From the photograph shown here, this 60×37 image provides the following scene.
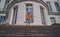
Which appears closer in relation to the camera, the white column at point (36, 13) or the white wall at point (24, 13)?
the white wall at point (24, 13)

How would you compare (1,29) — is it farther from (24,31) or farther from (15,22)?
(15,22)

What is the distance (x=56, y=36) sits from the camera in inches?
590

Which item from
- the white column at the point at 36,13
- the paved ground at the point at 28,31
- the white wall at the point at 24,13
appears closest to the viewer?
the paved ground at the point at 28,31

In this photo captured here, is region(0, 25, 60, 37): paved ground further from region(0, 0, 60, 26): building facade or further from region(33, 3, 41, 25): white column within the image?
region(33, 3, 41, 25): white column

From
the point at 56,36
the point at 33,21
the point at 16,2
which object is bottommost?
the point at 56,36

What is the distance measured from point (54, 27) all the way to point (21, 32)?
10.6 ft

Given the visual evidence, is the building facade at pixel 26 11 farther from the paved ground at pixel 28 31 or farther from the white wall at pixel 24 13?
the paved ground at pixel 28 31

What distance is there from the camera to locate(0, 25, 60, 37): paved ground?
1498cm

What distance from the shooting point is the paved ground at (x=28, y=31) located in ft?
49.1

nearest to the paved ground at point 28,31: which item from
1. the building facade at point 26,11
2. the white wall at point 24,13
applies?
the building facade at point 26,11

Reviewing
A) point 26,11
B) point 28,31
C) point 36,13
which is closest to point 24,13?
point 26,11

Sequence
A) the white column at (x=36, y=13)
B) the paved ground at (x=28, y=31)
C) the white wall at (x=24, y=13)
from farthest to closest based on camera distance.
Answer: the white column at (x=36, y=13), the white wall at (x=24, y=13), the paved ground at (x=28, y=31)

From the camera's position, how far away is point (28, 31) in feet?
49.6

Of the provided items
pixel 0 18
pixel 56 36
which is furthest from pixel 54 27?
pixel 0 18
